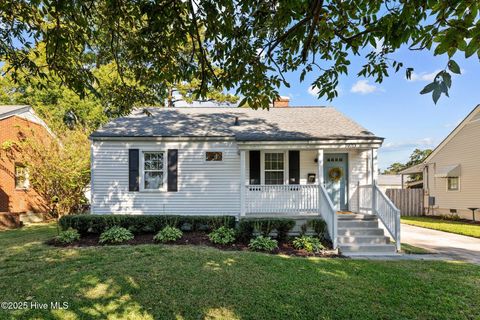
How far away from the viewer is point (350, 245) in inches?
314

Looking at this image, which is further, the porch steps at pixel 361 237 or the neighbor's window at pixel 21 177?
the neighbor's window at pixel 21 177

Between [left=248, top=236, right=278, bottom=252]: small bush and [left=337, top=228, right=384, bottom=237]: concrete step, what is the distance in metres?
2.20

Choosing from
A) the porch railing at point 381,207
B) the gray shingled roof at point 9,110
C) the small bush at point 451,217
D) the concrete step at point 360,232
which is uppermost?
the gray shingled roof at point 9,110

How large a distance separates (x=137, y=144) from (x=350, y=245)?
Result: 7849mm

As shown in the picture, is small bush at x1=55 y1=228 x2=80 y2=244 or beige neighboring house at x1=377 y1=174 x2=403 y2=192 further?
beige neighboring house at x1=377 y1=174 x2=403 y2=192

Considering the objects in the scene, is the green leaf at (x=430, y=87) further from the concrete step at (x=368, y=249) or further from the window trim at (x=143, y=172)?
the window trim at (x=143, y=172)

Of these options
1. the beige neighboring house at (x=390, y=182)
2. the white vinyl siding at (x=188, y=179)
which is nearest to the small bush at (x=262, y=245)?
the white vinyl siding at (x=188, y=179)

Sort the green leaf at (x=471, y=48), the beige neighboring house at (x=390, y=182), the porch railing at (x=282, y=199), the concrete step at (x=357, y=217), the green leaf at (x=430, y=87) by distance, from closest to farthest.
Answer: the green leaf at (x=430, y=87) < the green leaf at (x=471, y=48) < the concrete step at (x=357, y=217) < the porch railing at (x=282, y=199) < the beige neighboring house at (x=390, y=182)

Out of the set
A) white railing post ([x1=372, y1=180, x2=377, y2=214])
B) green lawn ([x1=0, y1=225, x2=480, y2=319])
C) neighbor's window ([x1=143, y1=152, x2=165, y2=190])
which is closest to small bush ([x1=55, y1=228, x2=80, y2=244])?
green lawn ([x1=0, y1=225, x2=480, y2=319])

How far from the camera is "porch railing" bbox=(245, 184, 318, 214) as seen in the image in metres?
9.34

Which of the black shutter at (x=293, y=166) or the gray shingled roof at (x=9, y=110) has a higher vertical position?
the gray shingled roof at (x=9, y=110)

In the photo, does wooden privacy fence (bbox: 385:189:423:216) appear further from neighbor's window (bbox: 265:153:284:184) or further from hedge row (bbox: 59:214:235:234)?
hedge row (bbox: 59:214:235:234)

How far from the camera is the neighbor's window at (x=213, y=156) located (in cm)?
1036

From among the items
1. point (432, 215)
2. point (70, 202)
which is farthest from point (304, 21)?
point (432, 215)
